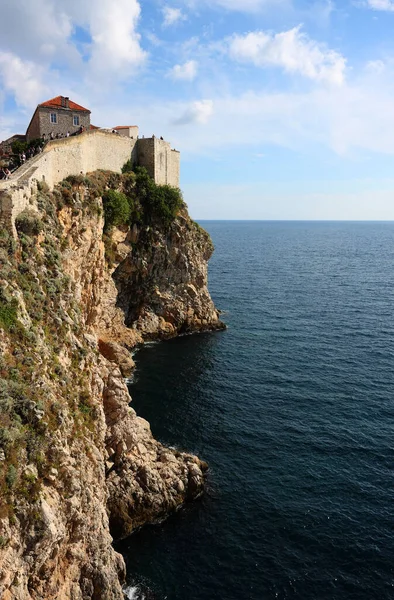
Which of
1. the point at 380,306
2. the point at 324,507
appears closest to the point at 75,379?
the point at 324,507

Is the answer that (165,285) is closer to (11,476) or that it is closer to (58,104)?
(58,104)

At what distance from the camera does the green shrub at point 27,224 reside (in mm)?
26522

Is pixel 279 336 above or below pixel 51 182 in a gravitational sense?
below

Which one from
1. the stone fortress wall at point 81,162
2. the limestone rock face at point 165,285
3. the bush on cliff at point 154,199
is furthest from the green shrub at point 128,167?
the limestone rock face at point 165,285

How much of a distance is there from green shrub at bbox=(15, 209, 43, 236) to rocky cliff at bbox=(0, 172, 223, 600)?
7 centimetres

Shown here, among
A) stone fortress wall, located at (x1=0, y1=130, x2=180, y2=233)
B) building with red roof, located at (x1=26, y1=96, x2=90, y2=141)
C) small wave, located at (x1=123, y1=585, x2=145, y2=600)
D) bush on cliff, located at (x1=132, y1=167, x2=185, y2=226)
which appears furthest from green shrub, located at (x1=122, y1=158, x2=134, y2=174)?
small wave, located at (x1=123, y1=585, x2=145, y2=600)

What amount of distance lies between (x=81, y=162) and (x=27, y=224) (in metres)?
21.5

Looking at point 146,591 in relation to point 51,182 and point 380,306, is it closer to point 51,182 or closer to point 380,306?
point 51,182

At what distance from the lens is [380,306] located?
72.4 meters

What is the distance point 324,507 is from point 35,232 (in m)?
25.1

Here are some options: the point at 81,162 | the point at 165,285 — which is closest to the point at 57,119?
the point at 81,162

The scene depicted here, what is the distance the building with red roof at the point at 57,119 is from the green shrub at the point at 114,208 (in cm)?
882

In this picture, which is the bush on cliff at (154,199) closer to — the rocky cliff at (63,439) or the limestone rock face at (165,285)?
the limestone rock face at (165,285)

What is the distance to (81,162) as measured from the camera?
1805 inches
